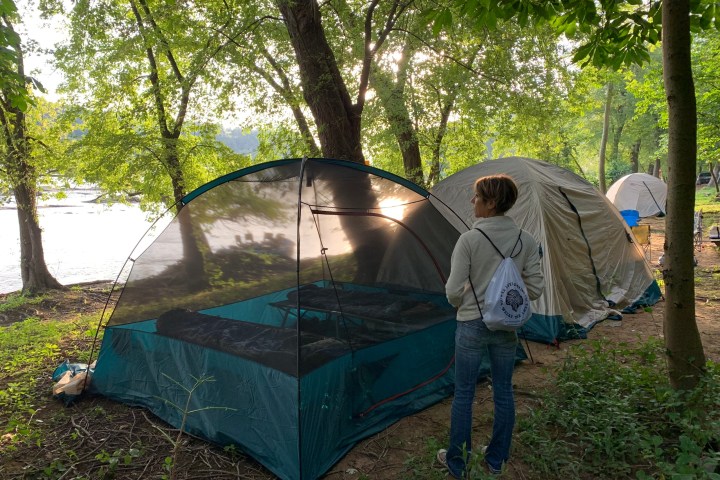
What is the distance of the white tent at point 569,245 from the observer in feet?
16.6

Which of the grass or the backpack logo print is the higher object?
the backpack logo print

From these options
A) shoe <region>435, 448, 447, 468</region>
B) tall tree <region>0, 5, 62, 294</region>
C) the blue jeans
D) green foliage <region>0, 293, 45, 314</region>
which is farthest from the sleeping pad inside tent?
tall tree <region>0, 5, 62, 294</region>

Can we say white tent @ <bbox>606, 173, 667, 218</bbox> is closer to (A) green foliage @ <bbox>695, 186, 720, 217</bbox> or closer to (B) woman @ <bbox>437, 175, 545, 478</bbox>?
(A) green foliage @ <bbox>695, 186, 720, 217</bbox>

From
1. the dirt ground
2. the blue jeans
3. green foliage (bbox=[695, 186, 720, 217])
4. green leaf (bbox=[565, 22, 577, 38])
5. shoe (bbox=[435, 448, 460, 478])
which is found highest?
green leaf (bbox=[565, 22, 577, 38])

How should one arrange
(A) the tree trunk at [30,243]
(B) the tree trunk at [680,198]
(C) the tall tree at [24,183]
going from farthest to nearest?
(A) the tree trunk at [30,243], (C) the tall tree at [24,183], (B) the tree trunk at [680,198]

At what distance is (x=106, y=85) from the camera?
8.93 metres

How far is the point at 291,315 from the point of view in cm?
340

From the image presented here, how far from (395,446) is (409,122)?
6.97 meters

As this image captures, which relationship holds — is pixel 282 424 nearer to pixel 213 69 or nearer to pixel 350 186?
pixel 350 186

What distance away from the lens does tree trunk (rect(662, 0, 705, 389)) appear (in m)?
2.62

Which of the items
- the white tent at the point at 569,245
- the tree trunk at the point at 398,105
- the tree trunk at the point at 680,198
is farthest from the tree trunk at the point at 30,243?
the tree trunk at the point at 680,198

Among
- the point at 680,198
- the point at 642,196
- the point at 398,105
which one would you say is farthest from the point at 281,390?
the point at 642,196

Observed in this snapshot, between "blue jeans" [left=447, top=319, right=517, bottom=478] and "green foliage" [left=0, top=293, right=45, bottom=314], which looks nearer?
"blue jeans" [left=447, top=319, right=517, bottom=478]

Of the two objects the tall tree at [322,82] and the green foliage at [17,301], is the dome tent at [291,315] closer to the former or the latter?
the tall tree at [322,82]
